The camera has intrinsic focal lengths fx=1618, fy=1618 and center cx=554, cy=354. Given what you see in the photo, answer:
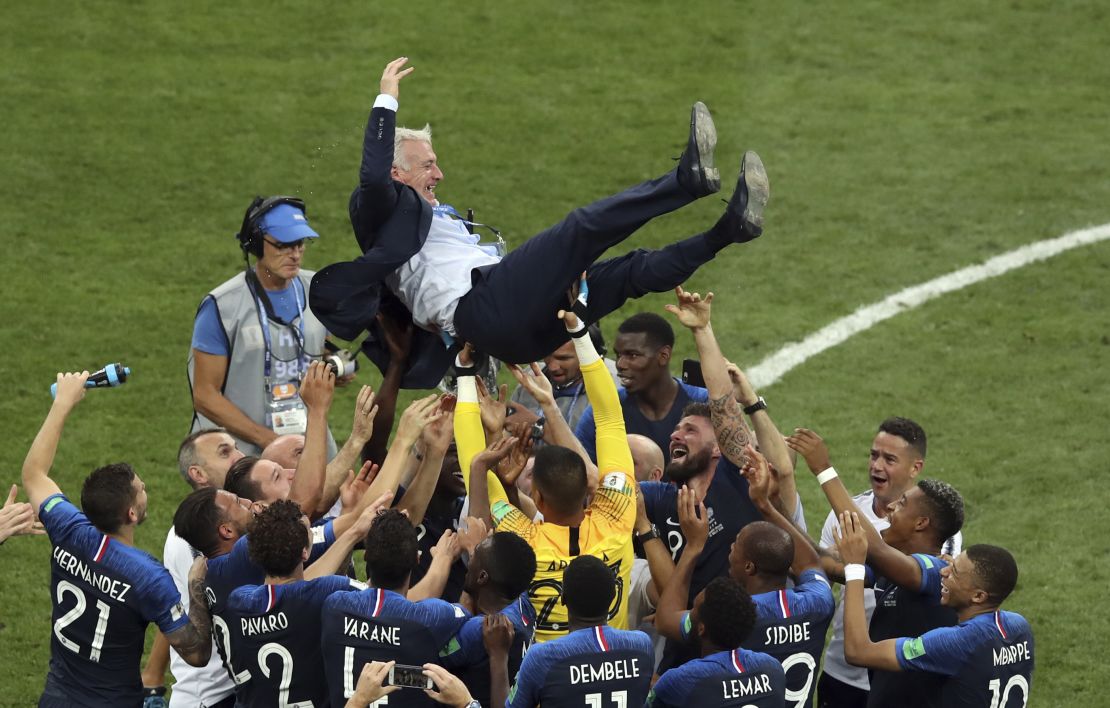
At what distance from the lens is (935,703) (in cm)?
618

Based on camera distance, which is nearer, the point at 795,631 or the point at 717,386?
the point at 795,631

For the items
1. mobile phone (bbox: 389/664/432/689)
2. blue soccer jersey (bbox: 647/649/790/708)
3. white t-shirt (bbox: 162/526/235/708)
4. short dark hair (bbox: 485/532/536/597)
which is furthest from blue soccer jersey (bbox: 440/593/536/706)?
white t-shirt (bbox: 162/526/235/708)

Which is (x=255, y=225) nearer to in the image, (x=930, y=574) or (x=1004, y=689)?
(x=930, y=574)

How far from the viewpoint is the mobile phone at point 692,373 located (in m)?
8.09

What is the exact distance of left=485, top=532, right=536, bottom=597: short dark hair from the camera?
5.86 meters

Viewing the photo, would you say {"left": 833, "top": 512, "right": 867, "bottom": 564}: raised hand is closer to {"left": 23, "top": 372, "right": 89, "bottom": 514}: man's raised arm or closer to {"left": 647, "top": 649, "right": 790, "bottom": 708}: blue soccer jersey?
{"left": 647, "top": 649, "right": 790, "bottom": 708}: blue soccer jersey

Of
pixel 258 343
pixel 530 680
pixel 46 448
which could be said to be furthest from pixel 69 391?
pixel 530 680

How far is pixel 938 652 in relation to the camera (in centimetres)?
605

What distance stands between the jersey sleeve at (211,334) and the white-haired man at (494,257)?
1.06 m

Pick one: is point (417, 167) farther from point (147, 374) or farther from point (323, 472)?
point (147, 374)

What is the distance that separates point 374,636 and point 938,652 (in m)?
2.11

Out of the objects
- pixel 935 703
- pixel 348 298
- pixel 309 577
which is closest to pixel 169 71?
pixel 348 298

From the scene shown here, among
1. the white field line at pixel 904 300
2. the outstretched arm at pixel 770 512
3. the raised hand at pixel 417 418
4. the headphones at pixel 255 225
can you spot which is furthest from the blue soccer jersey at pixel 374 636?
the white field line at pixel 904 300

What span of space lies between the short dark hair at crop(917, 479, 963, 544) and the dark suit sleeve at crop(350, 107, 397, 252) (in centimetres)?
254
